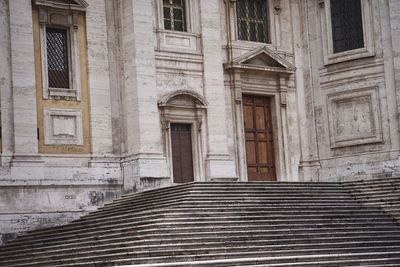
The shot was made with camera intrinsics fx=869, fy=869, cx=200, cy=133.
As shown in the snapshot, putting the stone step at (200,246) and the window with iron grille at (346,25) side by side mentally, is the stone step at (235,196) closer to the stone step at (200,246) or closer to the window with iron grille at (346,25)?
the stone step at (200,246)

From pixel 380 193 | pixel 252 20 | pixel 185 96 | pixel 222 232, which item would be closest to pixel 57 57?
pixel 185 96

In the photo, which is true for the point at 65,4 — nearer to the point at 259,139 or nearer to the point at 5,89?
the point at 5,89

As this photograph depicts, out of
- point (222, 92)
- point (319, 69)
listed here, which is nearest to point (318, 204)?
point (222, 92)

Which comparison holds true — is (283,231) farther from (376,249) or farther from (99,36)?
(99,36)

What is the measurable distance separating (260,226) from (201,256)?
104 inches

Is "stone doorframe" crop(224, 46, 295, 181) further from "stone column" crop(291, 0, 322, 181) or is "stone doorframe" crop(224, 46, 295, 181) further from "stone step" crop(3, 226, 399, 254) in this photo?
"stone step" crop(3, 226, 399, 254)

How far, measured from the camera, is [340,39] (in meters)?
29.8

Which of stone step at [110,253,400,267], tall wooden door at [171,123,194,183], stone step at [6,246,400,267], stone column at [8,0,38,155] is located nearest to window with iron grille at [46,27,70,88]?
stone column at [8,0,38,155]

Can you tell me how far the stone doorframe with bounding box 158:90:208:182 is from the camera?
26494mm

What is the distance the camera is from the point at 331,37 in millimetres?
29844

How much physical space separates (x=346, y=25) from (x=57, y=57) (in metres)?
10.2

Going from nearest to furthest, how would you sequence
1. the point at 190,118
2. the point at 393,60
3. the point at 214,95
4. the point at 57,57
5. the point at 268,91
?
the point at 57,57 < the point at 190,118 < the point at 214,95 < the point at 393,60 < the point at 268,91

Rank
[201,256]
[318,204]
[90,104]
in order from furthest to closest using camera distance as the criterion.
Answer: [90,104], [318,204], [201,256]

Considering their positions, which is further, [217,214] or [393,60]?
[393,60]
